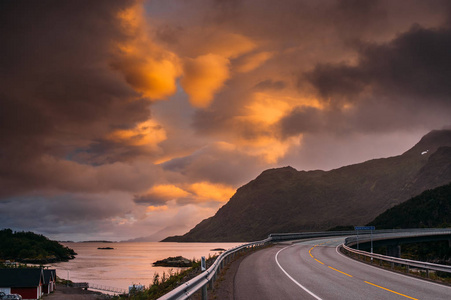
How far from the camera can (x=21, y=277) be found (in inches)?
2793

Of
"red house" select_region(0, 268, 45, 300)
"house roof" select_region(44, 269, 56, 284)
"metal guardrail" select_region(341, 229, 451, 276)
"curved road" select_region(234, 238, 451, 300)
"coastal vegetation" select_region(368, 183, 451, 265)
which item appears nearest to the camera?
"curved road" select_region(234, 238, 451, 300)

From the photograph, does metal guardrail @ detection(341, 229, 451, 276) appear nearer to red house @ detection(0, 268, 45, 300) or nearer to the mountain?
red house @ detection(0, 268, 45, 300)

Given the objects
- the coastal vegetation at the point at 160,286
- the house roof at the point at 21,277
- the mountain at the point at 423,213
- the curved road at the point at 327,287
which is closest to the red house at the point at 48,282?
the house roof at the point at 21,277

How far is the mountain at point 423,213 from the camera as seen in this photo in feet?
522

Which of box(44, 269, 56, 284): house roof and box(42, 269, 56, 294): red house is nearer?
box(42, 269, 56, 294): red house

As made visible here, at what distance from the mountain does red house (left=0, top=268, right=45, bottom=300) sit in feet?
465

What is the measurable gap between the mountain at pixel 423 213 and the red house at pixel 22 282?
14175 cm

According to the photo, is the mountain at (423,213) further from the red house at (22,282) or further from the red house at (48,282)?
the red house at (22,282)

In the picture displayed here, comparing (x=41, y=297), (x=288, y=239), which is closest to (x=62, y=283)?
(x=41, y=297)

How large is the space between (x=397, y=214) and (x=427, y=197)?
16018 mm

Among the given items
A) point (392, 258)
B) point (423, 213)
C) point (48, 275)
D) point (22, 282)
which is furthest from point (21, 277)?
point (423, 213)

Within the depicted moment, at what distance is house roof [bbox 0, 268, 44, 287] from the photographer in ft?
230

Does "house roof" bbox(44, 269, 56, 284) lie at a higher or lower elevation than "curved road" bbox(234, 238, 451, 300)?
lower

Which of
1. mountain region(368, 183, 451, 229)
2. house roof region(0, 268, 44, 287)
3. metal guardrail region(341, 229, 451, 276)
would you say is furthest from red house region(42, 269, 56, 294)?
mountain region(368, 183, 451, 229)
